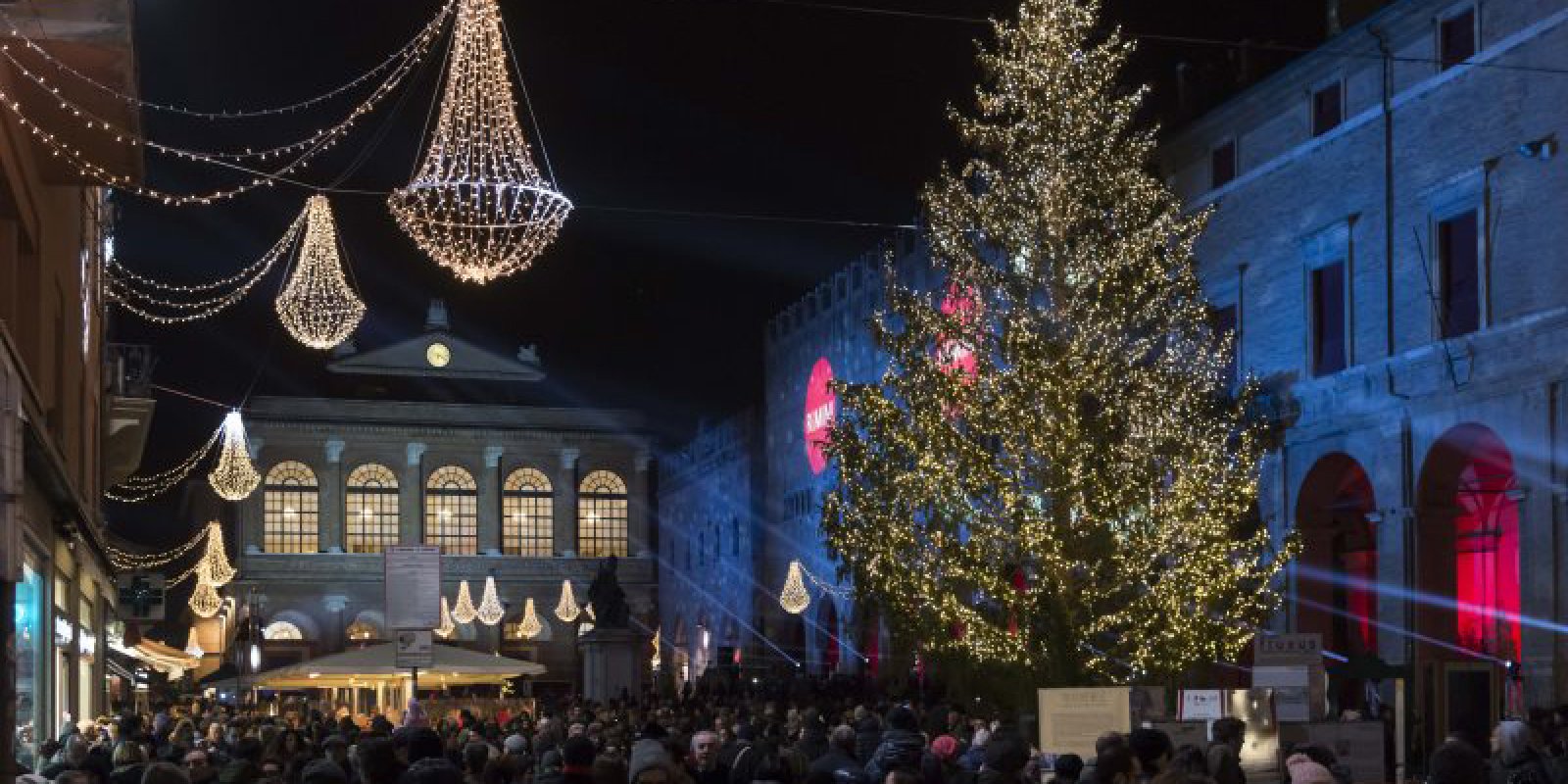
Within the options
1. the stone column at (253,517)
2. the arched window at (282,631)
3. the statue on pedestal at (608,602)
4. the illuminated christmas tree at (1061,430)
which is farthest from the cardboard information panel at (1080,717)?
the arched window at (282,631)

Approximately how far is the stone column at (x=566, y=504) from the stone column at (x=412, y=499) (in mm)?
5176

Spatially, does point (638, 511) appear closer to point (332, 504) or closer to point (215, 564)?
point (332, 504)

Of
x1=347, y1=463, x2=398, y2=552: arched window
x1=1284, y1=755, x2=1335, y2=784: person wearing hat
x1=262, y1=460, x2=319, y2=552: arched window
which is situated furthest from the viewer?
x1=347, y1=463, x2=398, y2=552: arched window

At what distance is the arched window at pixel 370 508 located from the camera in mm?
77312

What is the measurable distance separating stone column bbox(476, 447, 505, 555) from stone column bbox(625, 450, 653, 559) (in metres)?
5.10

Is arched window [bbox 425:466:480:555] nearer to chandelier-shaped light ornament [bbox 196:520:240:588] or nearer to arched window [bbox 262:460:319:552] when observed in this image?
arched window [bbox 262:460:319:552]

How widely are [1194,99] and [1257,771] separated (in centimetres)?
2554

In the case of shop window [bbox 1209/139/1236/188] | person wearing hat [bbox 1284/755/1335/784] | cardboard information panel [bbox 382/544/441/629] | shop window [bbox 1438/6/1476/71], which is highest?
shop window [bbox 1438/6/1476/71]

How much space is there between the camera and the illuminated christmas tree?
1106 inches

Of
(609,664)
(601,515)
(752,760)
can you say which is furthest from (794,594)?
(752,760)

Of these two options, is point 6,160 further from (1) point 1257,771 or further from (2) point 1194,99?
(2) point 1194,99

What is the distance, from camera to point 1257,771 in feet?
44.9

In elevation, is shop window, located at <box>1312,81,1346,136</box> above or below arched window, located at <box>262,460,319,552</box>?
above

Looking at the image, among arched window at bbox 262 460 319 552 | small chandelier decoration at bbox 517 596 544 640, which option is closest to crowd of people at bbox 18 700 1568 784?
small chandelier decoration at bbox 517 596 544 640
